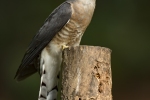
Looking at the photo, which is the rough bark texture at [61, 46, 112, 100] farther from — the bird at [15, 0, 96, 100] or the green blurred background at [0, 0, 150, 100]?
the green blurred background at [0, 0, 150, 100]

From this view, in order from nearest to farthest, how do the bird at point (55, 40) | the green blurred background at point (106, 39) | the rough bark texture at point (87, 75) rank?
the rough bark texture at point (87, 75), the bird at point (55, 40), the green blurred background at point (106, 39)

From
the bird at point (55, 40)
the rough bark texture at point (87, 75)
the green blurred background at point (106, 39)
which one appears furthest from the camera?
the green blurred background at point (106, 39)

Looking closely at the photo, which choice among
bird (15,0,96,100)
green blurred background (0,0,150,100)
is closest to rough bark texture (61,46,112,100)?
bird (15,0,96,100)

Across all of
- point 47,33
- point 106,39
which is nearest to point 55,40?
point 47,33

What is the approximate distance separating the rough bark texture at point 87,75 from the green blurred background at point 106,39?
364 cm

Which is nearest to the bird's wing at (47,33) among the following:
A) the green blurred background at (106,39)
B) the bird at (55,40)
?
the bird at (55,40)

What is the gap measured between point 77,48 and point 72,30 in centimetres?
80

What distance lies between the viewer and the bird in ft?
14.4

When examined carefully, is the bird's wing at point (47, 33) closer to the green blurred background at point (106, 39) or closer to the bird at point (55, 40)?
the bird at point (55, 40)

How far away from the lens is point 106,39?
750 centimetres

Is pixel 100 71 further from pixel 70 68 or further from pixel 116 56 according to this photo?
pixel 116 56

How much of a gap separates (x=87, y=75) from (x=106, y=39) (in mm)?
4002

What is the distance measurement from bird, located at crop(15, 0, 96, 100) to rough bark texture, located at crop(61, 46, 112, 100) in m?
0.75

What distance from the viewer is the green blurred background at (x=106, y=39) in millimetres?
7539
